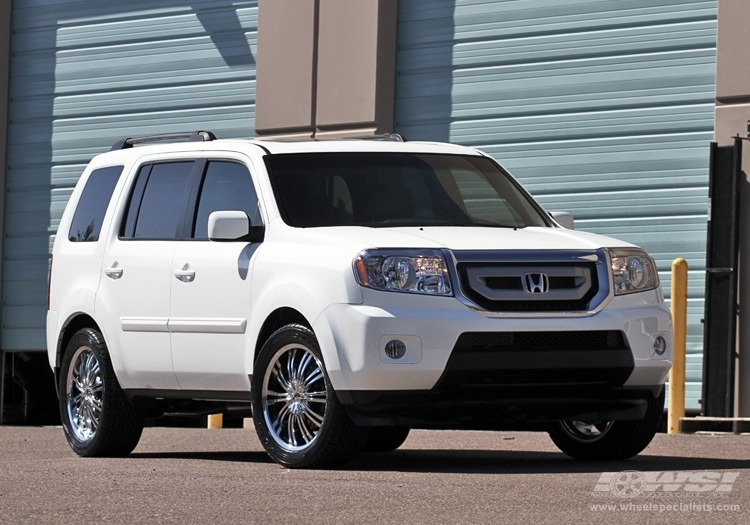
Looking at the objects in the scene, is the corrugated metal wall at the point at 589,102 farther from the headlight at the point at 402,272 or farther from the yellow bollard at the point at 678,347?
the headlight at the point at 402,272

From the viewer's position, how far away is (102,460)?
389 inches

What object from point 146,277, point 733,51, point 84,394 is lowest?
point 84,394

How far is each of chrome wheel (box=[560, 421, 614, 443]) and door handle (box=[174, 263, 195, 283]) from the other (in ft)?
7.47

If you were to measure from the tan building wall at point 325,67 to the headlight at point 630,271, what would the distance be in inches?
363

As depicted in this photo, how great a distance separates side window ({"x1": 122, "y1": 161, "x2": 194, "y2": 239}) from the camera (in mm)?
9969

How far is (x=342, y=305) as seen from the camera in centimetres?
834

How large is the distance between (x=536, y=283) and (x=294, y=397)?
138 cm

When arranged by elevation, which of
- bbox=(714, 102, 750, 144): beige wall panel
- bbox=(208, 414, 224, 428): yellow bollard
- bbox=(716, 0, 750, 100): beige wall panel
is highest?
bbox=(716, 0, 750, 100): beige wall panel

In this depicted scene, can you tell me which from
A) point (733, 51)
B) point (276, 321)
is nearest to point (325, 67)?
point (733, 51)

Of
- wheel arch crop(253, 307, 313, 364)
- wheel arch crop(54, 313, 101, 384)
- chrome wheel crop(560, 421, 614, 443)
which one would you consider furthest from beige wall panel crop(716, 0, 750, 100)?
wheel arch crop(253, 307, 313, 364)

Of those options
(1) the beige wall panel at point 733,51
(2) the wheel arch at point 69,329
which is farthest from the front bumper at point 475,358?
(1) the beige wall panel at point 733,51

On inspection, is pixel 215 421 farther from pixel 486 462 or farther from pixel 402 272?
pixel 402 272

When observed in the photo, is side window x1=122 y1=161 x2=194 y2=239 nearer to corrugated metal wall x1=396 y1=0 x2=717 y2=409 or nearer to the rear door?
the rear door

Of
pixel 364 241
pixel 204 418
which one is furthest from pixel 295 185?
pixel 204 418
